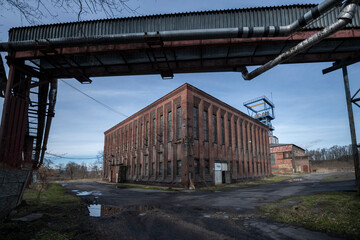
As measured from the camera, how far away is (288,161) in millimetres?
57844

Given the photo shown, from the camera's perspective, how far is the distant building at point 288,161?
189 feet

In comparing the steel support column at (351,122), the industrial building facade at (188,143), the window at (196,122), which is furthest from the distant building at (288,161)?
the steel support column at (351,122)

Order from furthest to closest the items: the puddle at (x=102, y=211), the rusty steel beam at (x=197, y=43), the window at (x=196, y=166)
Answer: the window at (x=196, y=166) → the rusty steel beam at (x=197, y=43) → the puddle at (x=102, y=211)

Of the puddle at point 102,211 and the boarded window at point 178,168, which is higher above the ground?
the boarded window at point 178,168

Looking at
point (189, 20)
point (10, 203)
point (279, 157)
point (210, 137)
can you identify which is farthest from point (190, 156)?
point (279, 157)

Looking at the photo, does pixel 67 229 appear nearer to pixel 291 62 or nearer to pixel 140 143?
pixel 291 62

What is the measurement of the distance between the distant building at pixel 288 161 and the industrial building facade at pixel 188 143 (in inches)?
949

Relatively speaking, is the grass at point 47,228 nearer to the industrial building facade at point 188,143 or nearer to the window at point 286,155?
the industrial building facade at point 188,143

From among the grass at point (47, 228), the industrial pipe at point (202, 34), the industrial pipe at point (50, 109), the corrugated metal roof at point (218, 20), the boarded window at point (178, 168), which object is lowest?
the grass at point (47, 228)

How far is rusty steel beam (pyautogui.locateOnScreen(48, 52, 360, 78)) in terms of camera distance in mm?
9703

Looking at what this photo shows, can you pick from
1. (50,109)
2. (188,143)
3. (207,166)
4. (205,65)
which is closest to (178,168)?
(188,143)

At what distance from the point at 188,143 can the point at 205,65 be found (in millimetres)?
12795

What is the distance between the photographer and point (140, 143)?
106 ft

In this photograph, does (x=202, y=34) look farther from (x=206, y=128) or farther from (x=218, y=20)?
(x=206, y=128)
